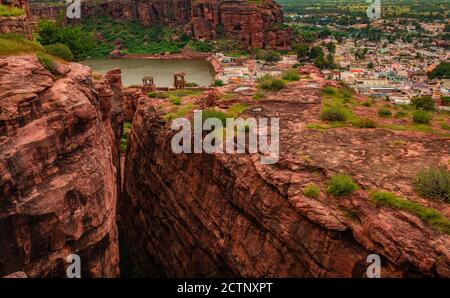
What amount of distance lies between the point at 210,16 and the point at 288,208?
344 feet

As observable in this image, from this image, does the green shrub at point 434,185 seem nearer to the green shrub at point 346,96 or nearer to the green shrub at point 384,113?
the green shrub at point 384,113

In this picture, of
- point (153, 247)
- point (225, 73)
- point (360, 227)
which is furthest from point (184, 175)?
point (225, 73)

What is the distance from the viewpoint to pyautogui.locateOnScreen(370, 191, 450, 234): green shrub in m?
11.9

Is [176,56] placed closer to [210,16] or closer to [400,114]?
[210,16]

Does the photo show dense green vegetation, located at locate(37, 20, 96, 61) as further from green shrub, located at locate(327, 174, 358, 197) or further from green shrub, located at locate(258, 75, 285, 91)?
green shrub, located at locate(327, 174, 358, 197)

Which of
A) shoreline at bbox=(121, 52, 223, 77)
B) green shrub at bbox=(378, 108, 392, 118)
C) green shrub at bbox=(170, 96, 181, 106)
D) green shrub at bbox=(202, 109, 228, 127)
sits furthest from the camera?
shoreline at bbox=(121, 52, 223, 77)

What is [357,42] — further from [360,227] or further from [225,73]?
[360,227]

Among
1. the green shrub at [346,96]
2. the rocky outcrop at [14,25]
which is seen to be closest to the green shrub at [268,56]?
the green shrub at [346,96]

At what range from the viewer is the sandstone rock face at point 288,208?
40.3 feet

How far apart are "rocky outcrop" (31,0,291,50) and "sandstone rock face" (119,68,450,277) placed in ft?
284

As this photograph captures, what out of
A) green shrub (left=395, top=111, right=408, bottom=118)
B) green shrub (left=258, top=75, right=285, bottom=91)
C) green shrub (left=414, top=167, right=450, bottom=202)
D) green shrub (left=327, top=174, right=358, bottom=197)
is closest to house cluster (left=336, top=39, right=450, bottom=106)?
green shrub (left=258, top=75, right=285, bottom=91)

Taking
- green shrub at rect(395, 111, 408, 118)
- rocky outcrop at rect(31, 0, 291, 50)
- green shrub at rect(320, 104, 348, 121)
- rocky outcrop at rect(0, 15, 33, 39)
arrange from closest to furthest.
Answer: rocky outcrop at rect(0, 15, 33, 39) → green shrub at rect(320, 104, 348, 121) → green shrub at rect(395, 111, 408, 118) → rocky outcrop at rect(31, 0, 291, 50)

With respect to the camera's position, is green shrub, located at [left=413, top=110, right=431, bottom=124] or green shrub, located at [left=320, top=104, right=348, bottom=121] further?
green shrub, located at [left=413, top=110, right=431, bottom=124]

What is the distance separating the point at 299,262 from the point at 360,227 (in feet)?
7.72
